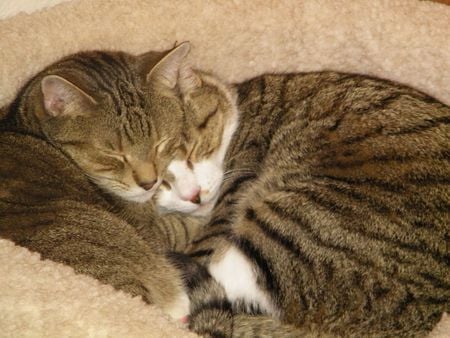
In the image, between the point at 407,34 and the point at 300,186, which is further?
the point at 407,34

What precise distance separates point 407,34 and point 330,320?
1.25 m

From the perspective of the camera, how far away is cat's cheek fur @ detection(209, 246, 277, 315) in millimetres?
1959

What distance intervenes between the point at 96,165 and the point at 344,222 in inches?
33.2

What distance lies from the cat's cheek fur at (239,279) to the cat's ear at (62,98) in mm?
693

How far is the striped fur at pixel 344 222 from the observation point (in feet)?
5.91

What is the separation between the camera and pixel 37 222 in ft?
5.87

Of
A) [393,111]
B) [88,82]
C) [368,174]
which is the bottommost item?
[368,174]

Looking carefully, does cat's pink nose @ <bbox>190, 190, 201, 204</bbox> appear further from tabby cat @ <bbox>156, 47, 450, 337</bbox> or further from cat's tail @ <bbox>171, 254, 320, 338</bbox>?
cat's tail @ <bbox>171, 254, 320, 338</bbox>

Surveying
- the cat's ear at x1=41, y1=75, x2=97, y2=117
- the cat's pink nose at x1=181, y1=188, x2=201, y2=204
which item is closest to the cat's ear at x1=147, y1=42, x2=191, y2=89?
the cat's ear at x1=41, y1=75, x2=97, y2=117

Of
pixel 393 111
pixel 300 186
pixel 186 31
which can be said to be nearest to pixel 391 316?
pixel 300 186

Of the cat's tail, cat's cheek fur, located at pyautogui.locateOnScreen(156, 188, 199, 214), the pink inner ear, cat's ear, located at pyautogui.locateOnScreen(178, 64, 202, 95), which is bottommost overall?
the cat's tail

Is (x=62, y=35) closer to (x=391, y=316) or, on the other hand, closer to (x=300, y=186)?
(x=300, y=186)

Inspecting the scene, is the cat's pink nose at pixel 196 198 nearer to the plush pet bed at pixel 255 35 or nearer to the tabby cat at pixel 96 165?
the tabby cat at pixel 96 165

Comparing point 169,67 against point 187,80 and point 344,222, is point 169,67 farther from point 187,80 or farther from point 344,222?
point 344,222
